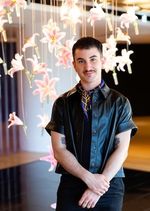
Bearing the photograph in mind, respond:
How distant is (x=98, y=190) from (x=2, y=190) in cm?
286

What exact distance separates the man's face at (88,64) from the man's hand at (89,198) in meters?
0.42

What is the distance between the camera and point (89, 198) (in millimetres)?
1617

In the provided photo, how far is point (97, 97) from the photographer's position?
169 cm

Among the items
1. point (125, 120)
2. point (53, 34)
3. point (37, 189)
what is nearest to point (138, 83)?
point (37, 189)

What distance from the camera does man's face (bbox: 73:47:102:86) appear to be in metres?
1.65

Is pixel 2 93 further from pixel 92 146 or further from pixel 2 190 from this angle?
pixel 92 146

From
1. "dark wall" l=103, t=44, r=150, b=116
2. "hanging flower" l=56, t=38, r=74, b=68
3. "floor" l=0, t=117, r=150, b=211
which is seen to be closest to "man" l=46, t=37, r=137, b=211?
"hanging flower" l=56, t=38, r=74, b=68

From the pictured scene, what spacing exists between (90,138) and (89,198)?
225 millimetres

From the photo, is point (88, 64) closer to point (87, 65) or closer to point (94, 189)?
point (87, 65)

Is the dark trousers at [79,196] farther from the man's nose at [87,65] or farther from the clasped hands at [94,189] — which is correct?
the man's nose at [87,65]

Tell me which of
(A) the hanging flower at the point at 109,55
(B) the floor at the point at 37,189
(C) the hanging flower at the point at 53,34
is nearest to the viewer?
(A) the hanging flower at the point at 109,55

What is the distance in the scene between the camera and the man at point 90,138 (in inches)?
64.3

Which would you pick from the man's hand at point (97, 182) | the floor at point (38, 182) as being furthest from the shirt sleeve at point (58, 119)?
the floor at point (38, 182)

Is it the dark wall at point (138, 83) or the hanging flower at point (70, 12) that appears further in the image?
the dark wall at point (138, 83)
